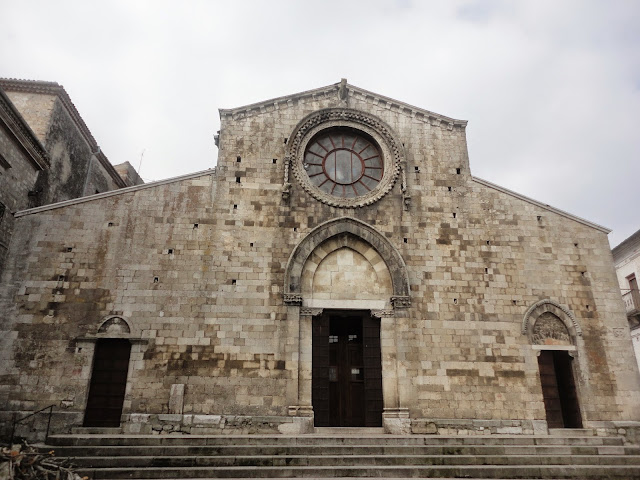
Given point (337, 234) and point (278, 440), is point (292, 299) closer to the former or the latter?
point (337, 234)

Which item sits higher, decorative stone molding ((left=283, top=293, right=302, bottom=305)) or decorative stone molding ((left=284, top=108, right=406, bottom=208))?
decorative stone molding ((left=284, top=108, right=406, bottom=208))

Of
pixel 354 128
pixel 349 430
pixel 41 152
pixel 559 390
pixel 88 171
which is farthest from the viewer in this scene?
pixel 88 171

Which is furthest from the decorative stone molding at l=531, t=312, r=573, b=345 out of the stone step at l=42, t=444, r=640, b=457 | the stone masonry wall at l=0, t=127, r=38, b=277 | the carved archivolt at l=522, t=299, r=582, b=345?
the stone masonry wall at l=0, t=127, r=38, b=277

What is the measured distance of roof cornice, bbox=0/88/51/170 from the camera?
43.2ft

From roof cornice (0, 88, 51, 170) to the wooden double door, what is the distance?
10376 millimetres

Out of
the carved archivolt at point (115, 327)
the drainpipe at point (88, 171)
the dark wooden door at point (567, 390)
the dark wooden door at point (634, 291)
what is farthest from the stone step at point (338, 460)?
the dark wooden door at point (634, 291)

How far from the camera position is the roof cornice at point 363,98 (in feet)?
50.6

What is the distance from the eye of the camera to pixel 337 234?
47.0 feet

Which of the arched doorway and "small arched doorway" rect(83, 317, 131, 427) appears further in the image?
the arched doorway

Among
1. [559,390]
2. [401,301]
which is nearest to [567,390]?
[559,390]

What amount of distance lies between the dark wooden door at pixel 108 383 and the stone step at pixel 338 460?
2442mm

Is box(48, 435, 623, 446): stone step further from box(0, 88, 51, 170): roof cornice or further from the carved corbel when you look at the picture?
box(0, 88, 51, 170): roof cornice

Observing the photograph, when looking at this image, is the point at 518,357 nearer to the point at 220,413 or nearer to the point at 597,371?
the point at 597,371

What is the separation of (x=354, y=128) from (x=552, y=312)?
8.45 meters
